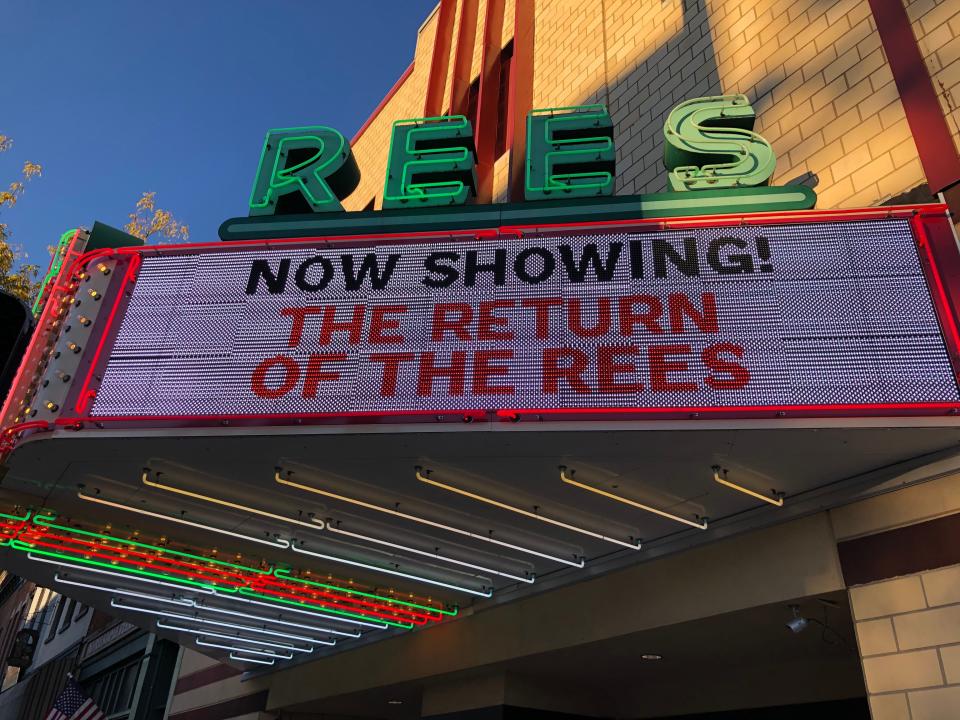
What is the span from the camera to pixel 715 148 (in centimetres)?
876

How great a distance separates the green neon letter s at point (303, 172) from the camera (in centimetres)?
962

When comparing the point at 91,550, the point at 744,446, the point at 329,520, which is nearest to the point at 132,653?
the point at 91,550

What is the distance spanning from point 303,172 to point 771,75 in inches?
257

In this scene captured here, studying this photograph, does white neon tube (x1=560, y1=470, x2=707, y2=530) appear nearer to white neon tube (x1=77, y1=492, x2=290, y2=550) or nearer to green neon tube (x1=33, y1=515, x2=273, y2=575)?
white neon tube (x1=77, y1=492, x2=290, y2=550)

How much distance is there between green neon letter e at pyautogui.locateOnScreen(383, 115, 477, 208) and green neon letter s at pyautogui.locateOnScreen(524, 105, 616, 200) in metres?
0.85

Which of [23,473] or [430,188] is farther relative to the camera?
[430,188]

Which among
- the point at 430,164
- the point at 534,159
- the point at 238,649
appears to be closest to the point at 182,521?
the point at 430,164

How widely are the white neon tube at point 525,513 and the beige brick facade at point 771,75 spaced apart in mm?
4617

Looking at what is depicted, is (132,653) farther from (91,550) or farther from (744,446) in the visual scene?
(744,446)

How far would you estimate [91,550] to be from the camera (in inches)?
364

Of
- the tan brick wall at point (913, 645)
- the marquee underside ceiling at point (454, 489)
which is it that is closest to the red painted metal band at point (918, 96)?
the marquee underside ceiling at point (454, 489)

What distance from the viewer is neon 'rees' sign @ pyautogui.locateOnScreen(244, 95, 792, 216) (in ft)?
28.5

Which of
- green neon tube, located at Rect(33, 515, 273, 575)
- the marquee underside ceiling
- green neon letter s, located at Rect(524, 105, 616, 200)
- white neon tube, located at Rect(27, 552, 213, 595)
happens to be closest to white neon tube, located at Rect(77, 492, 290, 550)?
the marquee underside ceiling

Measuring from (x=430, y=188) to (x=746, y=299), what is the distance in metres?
4.48
